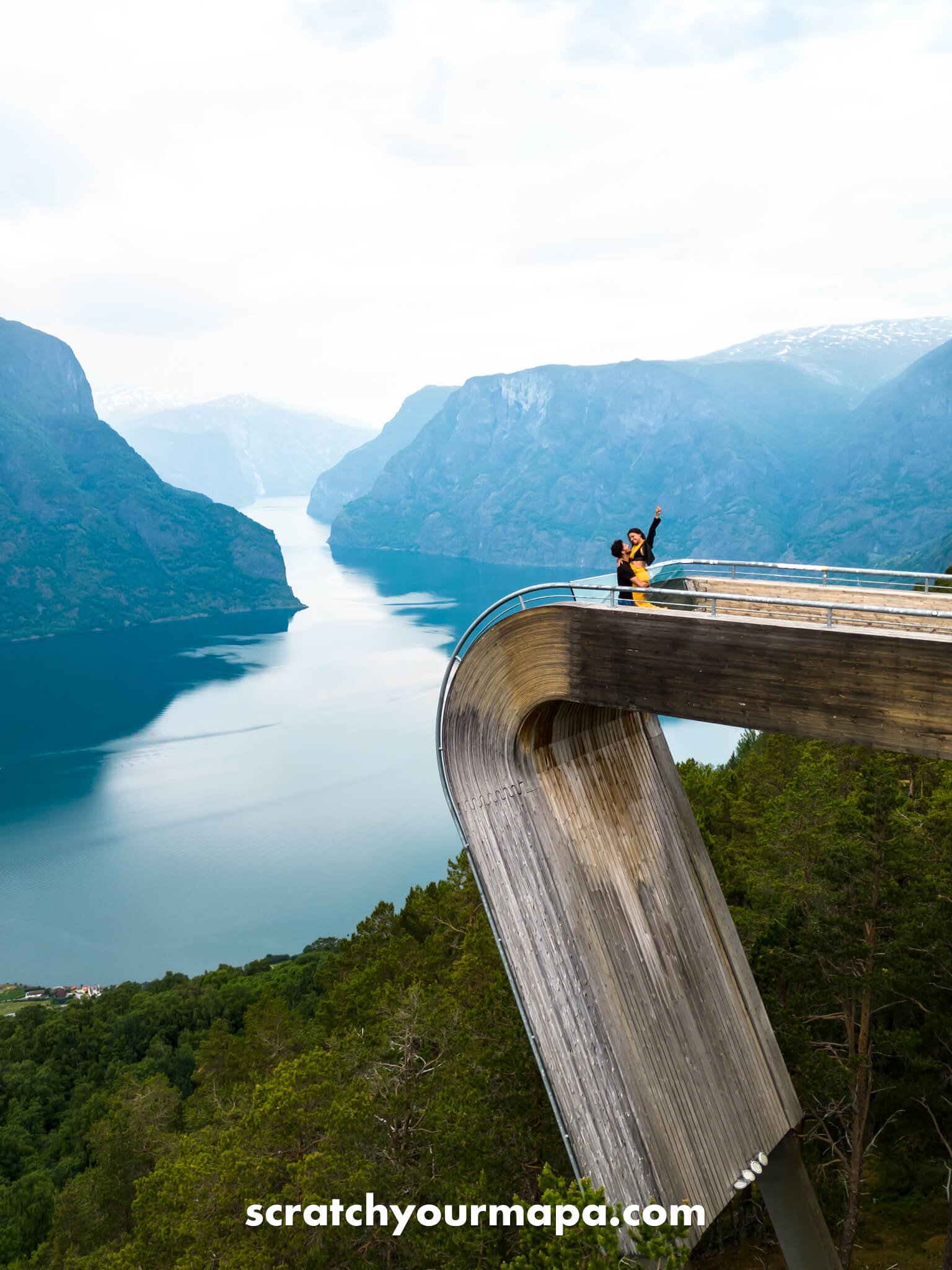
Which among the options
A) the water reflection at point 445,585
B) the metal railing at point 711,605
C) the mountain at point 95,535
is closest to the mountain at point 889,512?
the water reflection at point 445,585

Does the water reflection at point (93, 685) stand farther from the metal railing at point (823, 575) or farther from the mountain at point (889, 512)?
the mountain at point (889, 512)

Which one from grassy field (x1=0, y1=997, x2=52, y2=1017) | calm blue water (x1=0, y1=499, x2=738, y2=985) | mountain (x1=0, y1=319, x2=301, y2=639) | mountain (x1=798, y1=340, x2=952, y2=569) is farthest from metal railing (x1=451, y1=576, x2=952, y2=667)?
mountain (x1=798, y1=340, x2=952, y2=569)

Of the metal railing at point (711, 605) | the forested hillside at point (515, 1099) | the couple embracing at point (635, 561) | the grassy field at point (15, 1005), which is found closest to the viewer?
the metal railing at point (711, 605)

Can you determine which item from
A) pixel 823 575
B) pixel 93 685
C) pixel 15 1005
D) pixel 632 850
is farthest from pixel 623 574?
pixel 93 685

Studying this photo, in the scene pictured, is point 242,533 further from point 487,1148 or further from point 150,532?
point 487,1148

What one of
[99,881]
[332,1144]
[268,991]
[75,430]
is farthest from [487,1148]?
[75,430]

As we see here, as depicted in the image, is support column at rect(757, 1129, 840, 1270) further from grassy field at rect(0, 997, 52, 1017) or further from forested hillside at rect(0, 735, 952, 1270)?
grassy field at rect(0, 997, 52, 1017)
